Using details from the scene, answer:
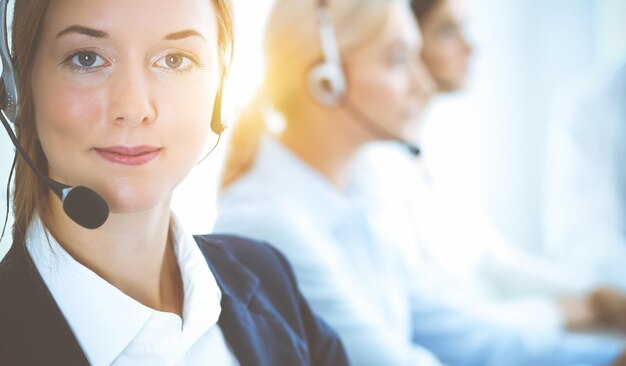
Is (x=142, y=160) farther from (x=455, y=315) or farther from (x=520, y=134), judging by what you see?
(x=520, y=134)

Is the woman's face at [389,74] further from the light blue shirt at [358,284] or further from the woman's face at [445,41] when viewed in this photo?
the woman's face at [445,41]

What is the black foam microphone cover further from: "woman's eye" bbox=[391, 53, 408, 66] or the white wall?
"woman's eye" bbox=[391, 53, 408, 66]

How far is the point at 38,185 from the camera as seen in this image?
1.69 ft

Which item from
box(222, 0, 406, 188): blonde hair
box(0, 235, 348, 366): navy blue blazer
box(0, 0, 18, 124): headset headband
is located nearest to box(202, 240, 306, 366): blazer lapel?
box(0, 235, 348, 366): navy blue blazer

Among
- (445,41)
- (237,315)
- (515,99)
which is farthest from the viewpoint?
(515,99)

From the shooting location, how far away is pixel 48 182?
0.49m

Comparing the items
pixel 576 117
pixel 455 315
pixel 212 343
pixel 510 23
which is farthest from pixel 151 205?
pixel 510 23

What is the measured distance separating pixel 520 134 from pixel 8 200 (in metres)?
1.73

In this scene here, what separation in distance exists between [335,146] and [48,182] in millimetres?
665

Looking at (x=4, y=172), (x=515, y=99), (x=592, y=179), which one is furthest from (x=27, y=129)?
(x=515, y=99)

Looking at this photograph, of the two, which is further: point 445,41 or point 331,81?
point 445,41

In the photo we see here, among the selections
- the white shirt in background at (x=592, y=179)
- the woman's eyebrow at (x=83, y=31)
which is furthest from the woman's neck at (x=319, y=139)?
the white shirt in background at (x=592, y=179)

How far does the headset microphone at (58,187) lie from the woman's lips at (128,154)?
0.11ft

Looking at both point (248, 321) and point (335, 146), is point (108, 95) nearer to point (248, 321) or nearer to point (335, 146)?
point (248, 321)
